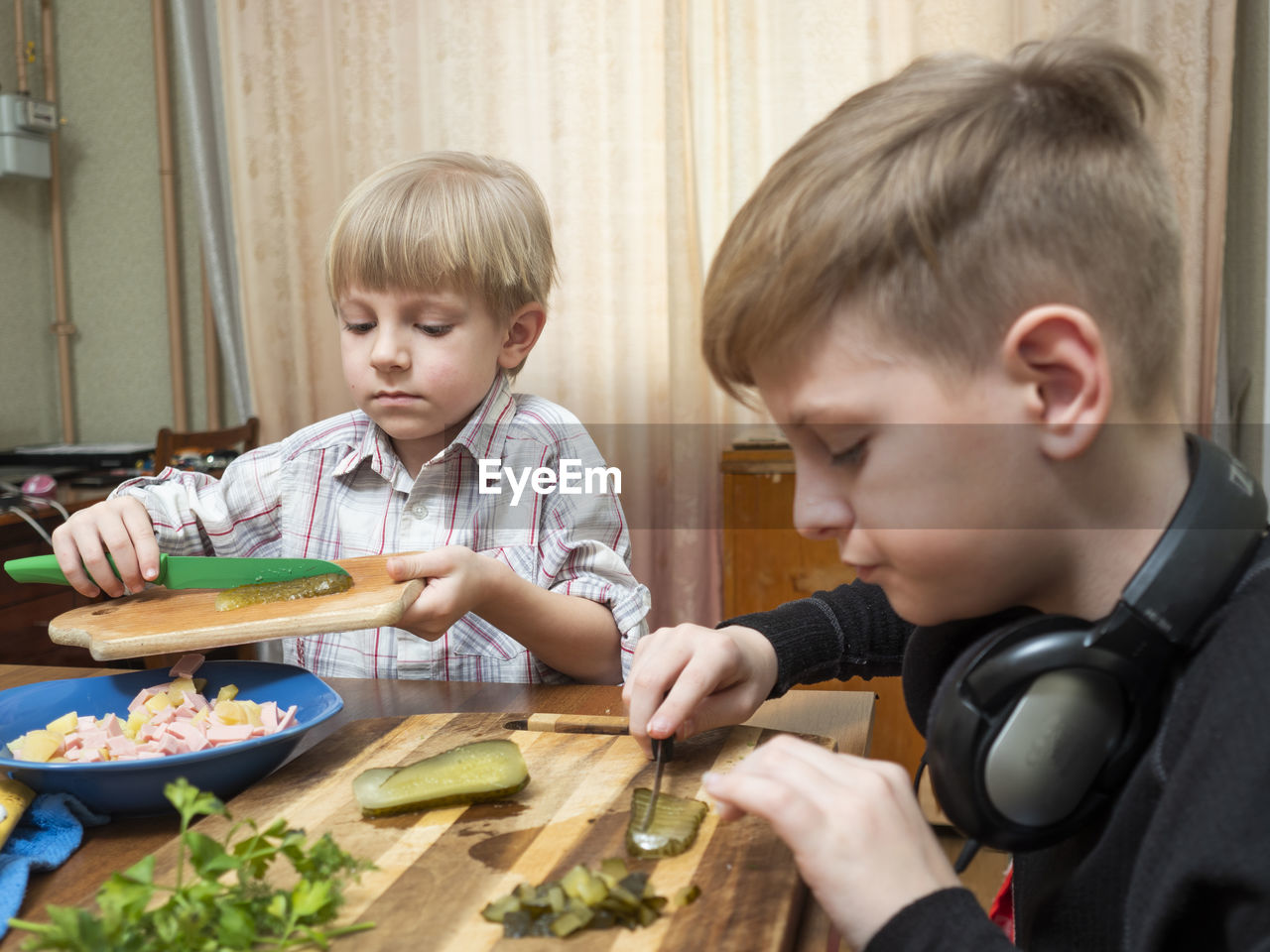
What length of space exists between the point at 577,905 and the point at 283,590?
47 centimetres

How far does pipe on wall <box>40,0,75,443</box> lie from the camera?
3.23 meters

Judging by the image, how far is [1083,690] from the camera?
0.60m

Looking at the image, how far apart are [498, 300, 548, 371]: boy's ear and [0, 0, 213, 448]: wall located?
229 centimetres

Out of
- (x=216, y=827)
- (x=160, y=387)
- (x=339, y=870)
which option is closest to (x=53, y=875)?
(x=216, y=827)

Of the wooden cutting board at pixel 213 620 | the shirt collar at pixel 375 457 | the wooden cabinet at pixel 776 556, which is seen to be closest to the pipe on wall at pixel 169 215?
the wooden cabinet at pixel 776 556

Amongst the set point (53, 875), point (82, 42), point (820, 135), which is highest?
point (82, 42)

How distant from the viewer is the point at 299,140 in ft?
9.98

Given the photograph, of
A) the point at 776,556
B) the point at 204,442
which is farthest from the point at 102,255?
the point at 776,556

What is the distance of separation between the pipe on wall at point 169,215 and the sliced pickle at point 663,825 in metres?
2.93

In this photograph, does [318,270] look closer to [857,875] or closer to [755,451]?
[755,451]

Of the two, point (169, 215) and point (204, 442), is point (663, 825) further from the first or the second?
point (169, 215)

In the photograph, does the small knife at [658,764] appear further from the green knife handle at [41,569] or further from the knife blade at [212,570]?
the green knife handle at [41,569]

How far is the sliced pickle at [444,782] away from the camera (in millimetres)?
762

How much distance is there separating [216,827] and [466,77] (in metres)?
2.53
